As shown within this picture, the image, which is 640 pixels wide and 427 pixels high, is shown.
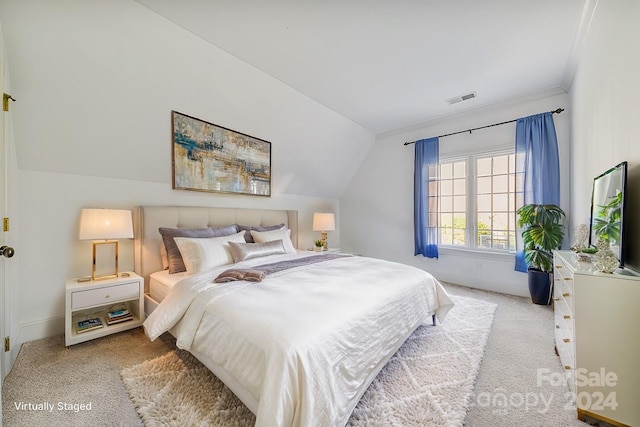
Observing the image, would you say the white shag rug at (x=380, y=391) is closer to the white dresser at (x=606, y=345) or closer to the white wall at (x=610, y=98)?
the white dresser at (x=606, y=345)

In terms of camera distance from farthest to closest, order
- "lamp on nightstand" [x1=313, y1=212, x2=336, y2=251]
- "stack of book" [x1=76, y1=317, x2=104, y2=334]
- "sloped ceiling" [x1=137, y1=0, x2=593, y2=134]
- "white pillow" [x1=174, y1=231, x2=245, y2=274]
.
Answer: "lamp on nightstand" [x1=313, y1=212, x2=336, y2=251] → "white pillow" [x1=174, y1=231, x2=245, y2=274] → "stack of book" [x1=76, y1=317, x2=104, y2=334] → "sloped ceiling" [x1=137, y1=0, x2=593, y2=134]

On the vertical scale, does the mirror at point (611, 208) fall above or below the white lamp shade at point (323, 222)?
above

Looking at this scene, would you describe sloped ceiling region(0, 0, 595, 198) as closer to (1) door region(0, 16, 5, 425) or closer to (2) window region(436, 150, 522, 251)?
(1) door region(0, 16, 5, 425)

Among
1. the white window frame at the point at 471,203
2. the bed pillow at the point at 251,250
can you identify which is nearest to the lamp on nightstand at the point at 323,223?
the bed pillow at the point at 251,250

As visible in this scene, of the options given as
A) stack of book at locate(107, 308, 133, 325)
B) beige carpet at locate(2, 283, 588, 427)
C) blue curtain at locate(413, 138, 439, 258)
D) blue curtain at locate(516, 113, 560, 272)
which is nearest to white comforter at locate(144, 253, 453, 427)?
beige carpet at locate(2, 283, 588, 427)

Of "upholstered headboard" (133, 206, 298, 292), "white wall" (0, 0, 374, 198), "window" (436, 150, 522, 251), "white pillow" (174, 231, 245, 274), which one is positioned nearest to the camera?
"white wall" (0, 0, 374, 198)

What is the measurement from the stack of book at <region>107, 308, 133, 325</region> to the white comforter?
0.87 meters

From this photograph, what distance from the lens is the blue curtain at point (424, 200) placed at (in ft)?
13.4

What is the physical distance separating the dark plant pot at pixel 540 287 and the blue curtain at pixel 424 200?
1255mm

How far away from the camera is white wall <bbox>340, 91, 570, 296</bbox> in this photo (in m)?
3.40

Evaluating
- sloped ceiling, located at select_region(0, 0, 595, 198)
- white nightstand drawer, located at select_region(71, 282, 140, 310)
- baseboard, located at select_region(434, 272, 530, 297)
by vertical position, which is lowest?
baseboard, located at select_region(434, 272, 530, 297)

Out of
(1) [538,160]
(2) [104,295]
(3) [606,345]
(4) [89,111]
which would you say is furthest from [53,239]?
(1) [538,160]

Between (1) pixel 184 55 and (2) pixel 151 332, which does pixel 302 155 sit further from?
(2) pixel 151 332

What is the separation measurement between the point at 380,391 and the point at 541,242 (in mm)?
2707
